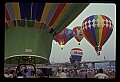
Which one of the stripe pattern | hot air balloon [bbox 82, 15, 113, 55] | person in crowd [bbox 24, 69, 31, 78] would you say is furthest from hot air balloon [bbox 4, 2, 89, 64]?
hot air balloon [bbox 82, 15, 113, 55]

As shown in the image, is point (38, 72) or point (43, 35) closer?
point (38, 72)

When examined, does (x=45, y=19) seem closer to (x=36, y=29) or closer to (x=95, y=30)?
(x=36, y=29)

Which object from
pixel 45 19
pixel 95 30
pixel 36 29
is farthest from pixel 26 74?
pixel 95 30

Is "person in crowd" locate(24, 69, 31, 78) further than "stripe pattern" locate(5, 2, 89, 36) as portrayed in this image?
No

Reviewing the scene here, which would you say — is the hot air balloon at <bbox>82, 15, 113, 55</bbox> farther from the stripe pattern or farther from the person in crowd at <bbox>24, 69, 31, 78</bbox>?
the person in crowd at <bbox>24, 69, 31, 78</bbox>

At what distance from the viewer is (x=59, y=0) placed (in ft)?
4.86

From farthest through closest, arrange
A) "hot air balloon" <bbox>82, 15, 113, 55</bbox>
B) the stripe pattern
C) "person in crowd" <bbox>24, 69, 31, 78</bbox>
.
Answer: "hot air balloon" <bbox>82, 15, 113, 55</bbox>
the stripe pattern
"person in crowd" <bbox>24, 69, 31, 78</bbox>

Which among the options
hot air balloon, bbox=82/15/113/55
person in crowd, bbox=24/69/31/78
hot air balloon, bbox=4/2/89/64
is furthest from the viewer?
hot air balloon, bbox=82/15/113/55

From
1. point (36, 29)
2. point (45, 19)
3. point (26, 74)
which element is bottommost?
point (26, 74)

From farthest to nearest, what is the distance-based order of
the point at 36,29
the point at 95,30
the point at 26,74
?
the point at 95,30
the point at 36,29
the point at 26,74

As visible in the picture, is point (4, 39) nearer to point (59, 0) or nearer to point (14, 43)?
point (59, 0)

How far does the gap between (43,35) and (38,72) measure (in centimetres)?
248
